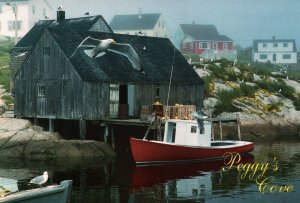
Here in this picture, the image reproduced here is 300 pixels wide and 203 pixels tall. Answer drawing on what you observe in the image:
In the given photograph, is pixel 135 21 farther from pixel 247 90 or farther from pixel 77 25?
pixel 77 25

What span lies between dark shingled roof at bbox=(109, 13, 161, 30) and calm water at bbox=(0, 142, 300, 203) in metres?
75.4

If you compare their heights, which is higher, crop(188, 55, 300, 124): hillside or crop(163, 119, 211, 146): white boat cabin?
crop(188, 55, 300, 124): hillside

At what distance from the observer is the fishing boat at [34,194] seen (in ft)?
67.7

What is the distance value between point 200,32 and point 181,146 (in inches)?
3407

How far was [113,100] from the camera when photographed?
41.9m

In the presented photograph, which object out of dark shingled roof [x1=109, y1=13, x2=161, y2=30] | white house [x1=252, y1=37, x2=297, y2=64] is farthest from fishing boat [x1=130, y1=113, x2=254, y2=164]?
white house [x1=252, y1=37, x2=297, y2=64]

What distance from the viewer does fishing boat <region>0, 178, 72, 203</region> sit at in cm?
2064

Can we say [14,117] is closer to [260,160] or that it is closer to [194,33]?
[260,160]

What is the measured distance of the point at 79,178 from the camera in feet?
105

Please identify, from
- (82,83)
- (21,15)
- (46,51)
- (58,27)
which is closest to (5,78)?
(58,27)

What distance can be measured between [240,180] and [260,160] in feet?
26.3

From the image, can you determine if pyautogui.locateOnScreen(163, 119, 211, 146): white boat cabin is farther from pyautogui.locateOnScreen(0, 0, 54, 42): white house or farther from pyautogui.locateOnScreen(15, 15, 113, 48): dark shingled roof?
pyautogui.locateOnScreen(0, 0, 54, 42): white house

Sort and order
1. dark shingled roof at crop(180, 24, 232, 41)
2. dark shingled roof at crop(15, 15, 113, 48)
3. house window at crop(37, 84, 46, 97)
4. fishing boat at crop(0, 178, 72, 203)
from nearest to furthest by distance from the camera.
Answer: fishing boat at crop(0, 178, 72, 203)
house window at crop(37, 84, 46, 97)
dark shingled roof at crop(15, 15, 113, 48)
dark shingled roof at crop(180, 24, 232, 41)

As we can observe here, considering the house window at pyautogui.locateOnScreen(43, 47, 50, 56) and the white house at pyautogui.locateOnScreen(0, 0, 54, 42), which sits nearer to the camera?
the house window at pyautogui.locateOnScreen(43, 47, 50, 56)
